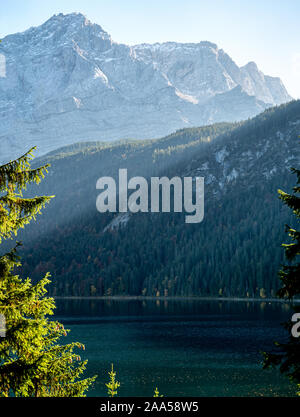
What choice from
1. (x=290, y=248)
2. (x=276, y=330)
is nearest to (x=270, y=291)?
(x=276, y=330)

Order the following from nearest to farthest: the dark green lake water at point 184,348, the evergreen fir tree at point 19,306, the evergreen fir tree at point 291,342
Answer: the evergreen fir tree at point 19,306 → the evergreen fir tree at point 291,342 → the dark green lake water at point 184,348

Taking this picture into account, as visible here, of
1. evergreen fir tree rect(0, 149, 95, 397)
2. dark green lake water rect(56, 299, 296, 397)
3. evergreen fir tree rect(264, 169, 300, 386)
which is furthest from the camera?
dark green lake water rect(56, 299, 296, 397)

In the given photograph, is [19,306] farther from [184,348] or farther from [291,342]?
[184,348]

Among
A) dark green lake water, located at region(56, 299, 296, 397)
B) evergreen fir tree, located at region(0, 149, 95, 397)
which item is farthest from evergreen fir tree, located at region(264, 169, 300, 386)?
dark green lake water, located at region(56, 299, 296, 397)

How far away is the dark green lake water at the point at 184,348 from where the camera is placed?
65938 millimetres

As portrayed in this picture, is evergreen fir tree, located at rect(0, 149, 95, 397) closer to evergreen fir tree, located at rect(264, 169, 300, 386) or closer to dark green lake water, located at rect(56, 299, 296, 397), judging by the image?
evergreen fir tree, located at rect(264, 169, 300, 386)

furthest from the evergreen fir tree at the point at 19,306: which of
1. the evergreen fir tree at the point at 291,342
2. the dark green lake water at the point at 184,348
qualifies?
the dark green lake water at the point at 184,348

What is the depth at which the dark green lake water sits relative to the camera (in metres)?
65.9

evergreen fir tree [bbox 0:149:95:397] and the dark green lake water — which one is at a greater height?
evergreen fir tree [bbox 0:149:95:397]

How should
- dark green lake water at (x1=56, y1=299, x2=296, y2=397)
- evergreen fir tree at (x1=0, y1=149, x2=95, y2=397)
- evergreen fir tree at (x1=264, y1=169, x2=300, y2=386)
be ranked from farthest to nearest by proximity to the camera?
1. dark green lake water at (x1=56, y1=299, x2=296, y2=397)
2. evergreen fir tree at (x1=264, y1=169, x2=300, y2=386)
3. evergreen fir tree at (x1=0, y1=149, x2=95, y2=397)

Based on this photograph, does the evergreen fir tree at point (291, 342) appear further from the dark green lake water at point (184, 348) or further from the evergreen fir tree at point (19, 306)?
the dark green lake water at point (184, 348)

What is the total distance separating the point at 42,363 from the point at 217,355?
7691cm

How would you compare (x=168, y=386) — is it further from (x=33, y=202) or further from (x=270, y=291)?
(x=270, y=291)

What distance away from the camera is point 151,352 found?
94375 millimetres
